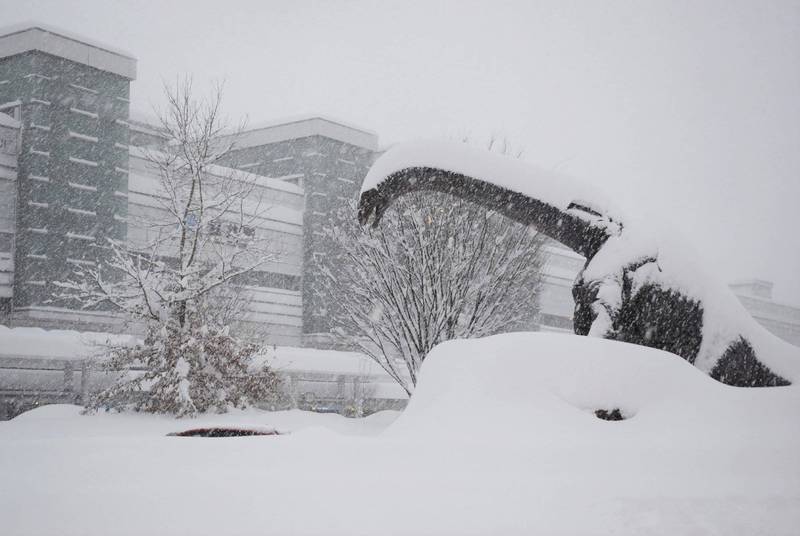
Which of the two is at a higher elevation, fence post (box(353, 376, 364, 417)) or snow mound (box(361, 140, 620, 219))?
snow mound (box(361, 140, 620, 219))

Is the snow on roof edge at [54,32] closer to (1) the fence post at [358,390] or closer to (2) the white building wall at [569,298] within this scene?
(1) the fence post at [358,390]

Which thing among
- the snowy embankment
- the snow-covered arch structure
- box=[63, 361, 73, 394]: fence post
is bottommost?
box=[63, 361, 73, 394]: fence post

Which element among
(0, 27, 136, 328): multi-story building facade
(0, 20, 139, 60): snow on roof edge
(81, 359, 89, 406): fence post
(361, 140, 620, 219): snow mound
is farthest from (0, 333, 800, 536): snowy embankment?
(0, 20, 139, 60): snow on roof edge

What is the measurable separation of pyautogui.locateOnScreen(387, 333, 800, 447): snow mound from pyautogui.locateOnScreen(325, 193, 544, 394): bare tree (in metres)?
9.90

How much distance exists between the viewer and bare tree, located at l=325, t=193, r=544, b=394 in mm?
15938

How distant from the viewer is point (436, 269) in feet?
52.5

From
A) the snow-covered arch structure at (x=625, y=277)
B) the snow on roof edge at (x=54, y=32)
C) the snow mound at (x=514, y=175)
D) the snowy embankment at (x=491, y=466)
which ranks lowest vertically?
the snowy embankment at (x=491, y=466)

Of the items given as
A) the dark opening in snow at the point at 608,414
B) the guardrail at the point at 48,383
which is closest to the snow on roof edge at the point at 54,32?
the guardrail at the point at 48,383

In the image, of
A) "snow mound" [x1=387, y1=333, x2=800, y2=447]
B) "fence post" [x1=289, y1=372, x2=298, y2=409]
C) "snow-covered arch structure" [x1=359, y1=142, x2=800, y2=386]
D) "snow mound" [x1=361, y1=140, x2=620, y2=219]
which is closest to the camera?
"snow mound" [x1=387, y1=333, x2=800, y2=447]

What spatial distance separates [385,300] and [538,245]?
3.92 m

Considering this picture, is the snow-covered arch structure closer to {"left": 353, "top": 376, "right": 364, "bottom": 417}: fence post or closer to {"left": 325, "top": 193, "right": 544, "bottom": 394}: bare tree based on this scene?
{"left": 325, "top": 193, "right": 544, "bottom": 394}: bare tree

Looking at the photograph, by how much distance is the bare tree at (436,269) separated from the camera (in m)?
15.9

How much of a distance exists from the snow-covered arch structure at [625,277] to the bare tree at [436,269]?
7.93 metres

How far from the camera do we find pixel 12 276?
26.5m
